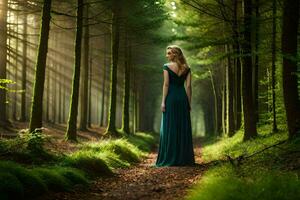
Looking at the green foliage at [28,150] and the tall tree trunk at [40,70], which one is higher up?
the tall tree trunk at [40,70]

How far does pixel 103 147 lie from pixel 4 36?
9.05m

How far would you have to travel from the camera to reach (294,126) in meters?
8.71

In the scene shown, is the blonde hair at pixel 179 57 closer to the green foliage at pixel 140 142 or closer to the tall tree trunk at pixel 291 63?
the tall tree trunk at pixel 291 63

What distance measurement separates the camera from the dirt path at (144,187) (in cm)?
608

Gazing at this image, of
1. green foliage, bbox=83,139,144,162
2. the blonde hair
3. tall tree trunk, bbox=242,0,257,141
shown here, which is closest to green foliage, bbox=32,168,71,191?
the blonde hair

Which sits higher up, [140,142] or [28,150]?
[28,150]

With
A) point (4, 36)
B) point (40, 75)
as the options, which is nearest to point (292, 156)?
point (40, 75)

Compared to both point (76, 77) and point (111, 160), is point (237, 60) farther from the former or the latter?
point (111, 160)

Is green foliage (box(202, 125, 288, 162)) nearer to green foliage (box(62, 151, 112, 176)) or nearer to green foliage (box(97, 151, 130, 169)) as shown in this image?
green foliage (box(97, 151, 130, 169))

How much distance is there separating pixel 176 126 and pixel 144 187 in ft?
10.0

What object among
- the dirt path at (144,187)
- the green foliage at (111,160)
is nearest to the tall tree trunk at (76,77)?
the green foliage at (111,160)

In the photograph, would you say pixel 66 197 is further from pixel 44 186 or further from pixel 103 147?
pixel 103 147

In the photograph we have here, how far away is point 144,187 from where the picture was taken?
685 centimetres

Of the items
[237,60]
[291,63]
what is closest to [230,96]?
[237,60]
